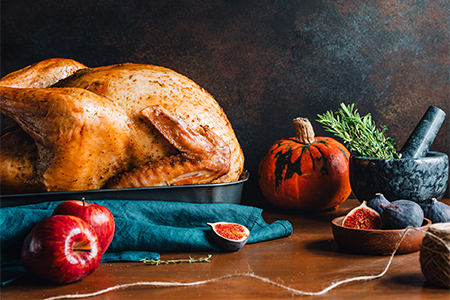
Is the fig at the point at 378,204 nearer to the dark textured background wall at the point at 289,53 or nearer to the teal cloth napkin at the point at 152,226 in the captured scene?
the teal cloth napkin at the point at 152,226

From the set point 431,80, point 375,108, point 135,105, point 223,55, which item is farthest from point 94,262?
point 431,80

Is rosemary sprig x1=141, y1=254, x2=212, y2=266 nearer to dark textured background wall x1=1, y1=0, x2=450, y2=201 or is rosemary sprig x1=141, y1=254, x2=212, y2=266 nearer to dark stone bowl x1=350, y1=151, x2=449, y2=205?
dark stone bowl x1=350, y1=151, x2=449, y2=205

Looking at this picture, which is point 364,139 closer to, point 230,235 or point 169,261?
point 230,235

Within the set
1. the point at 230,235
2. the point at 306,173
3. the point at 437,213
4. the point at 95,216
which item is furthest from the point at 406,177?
the point at 95,216

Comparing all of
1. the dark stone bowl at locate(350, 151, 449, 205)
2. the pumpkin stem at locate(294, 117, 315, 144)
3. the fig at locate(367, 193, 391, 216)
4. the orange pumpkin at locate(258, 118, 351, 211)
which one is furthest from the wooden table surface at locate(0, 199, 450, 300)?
the pumpkin stem at locate(294, 117, 315, 144)

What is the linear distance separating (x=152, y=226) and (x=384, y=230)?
2.22 ft

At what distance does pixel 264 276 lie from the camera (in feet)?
3.22

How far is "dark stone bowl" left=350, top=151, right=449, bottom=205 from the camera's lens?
135 cm

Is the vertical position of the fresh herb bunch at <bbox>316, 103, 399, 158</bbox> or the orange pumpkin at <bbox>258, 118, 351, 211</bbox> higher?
the fresh herb bunch at <bbox>316, 103, 399, 158</bbox>

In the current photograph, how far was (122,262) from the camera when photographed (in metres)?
1.12

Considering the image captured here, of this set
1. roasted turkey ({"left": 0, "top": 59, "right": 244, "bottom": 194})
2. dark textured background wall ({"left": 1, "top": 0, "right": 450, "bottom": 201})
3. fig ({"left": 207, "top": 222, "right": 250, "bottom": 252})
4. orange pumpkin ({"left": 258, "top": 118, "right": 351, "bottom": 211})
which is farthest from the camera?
dark textured background wall ({"left": 1, "top": 0, "right": 450, "bottom": 201})

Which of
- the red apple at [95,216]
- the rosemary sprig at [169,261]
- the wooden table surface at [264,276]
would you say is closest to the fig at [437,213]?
the wooden table surface at [264,276]

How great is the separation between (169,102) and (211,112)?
6.6 inches

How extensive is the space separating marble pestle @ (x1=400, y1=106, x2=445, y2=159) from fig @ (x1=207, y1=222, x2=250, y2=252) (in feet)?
2.25
